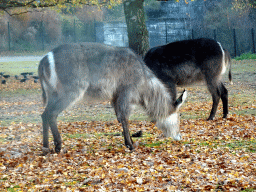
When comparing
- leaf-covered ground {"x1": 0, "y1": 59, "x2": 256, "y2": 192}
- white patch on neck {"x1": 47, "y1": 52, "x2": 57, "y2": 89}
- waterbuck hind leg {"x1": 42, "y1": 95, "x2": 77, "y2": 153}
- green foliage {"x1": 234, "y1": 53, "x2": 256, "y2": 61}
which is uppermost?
white patch on neck {"x1": 47, "y1": 52, "x2": 57, "y2": 89}

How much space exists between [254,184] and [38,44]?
30834mm

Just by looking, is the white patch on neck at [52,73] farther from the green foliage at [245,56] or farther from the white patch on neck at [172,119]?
the green foliage at [245,56]

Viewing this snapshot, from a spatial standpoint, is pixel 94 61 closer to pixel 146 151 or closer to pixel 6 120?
pixel 146 151

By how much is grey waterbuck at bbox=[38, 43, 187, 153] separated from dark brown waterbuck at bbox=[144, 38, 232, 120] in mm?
1758

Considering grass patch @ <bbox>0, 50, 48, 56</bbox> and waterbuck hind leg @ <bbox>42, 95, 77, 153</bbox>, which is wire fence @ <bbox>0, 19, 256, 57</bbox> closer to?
grass patch @ <bbox>0, 50, 48, 56</bbox>

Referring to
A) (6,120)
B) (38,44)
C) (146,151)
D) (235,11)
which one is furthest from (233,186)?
(38,44)

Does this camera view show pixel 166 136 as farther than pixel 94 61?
Yes

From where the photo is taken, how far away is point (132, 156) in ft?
16.8

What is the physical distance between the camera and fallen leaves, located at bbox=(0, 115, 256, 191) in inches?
159

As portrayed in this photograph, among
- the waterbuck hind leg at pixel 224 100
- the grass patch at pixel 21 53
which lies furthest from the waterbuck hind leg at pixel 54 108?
the grass patch at pixel 21 53

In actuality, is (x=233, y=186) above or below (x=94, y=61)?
below

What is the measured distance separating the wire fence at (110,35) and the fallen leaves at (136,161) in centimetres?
1798

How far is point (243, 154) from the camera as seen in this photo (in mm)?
5078

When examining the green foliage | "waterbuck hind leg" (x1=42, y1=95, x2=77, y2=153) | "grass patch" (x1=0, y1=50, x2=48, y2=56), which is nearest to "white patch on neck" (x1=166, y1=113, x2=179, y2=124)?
"waterbuck hind leg" (x1=42, y1=95, x2=77, y2=153)
